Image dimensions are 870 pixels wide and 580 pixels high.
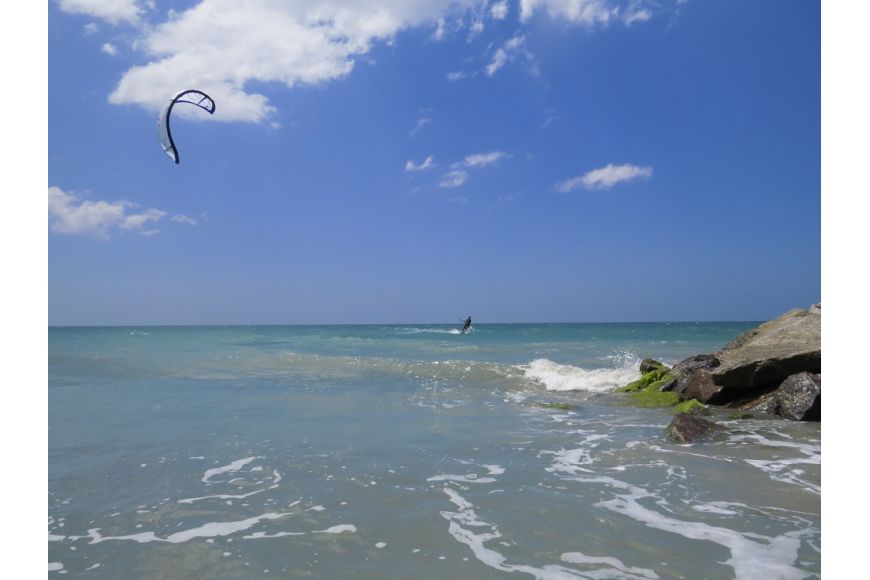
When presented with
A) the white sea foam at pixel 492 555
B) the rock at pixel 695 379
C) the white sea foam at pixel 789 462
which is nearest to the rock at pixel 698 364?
the rock at pixel 695 379

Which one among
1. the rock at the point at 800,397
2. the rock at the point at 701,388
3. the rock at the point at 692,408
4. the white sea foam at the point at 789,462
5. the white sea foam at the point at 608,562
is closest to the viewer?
the white sea foam at the point at 608,562

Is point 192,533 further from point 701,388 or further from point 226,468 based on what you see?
point 701,388

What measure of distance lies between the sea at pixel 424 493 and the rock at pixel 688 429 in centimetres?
24

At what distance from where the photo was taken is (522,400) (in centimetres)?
1290

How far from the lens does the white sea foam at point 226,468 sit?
6.43 meters

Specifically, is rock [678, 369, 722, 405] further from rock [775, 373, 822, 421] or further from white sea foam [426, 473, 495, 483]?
white sea foam [426, 473, 495, 483]

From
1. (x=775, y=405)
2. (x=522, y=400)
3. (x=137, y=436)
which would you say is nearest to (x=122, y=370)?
(x=137, y=436)

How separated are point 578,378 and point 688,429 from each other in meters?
9.70

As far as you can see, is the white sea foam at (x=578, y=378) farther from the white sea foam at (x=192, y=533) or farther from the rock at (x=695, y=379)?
the white sea foam at (x=192, y=533)

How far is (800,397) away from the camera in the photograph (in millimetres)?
9562

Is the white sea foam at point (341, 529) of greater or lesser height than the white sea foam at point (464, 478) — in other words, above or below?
above

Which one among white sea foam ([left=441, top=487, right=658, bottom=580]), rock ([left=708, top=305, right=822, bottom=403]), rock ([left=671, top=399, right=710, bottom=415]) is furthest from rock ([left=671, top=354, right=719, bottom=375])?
white sea foam ([left=441, top=487, right=658, bottom=580])

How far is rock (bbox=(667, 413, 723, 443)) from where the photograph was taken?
7.91 meters

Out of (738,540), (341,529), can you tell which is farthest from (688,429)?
(341,529)
